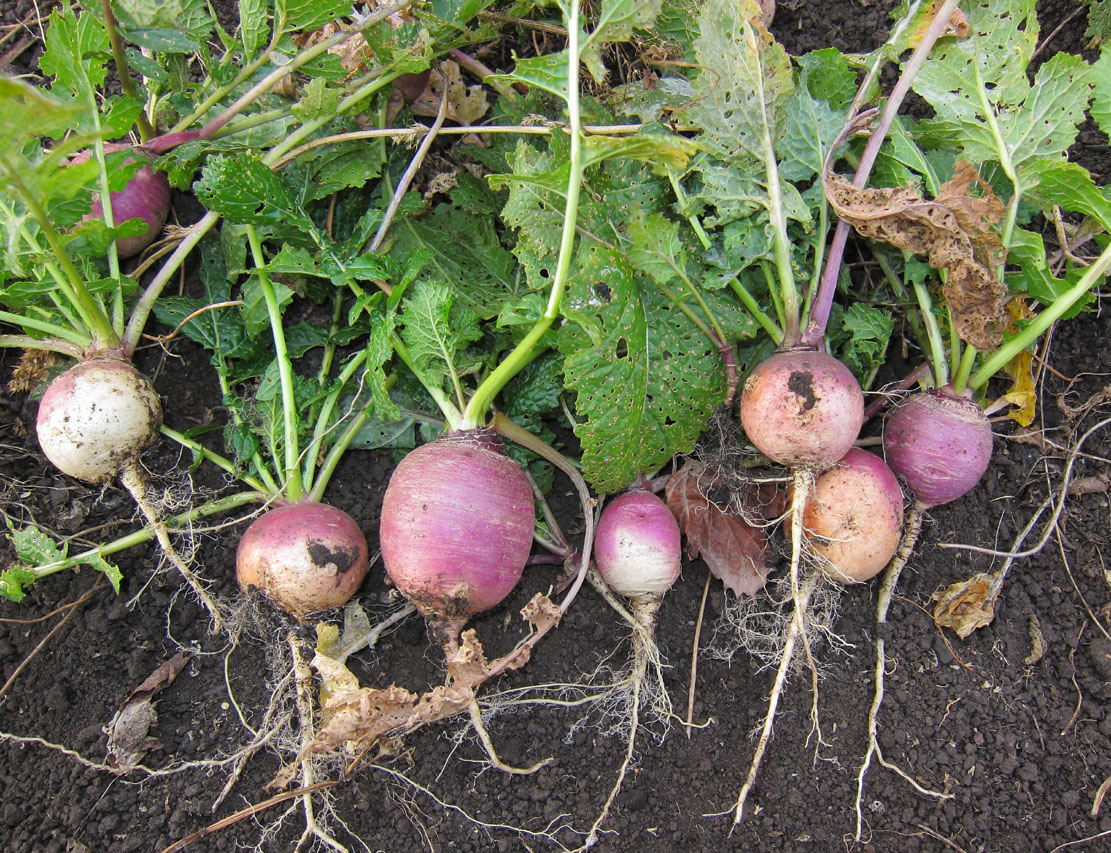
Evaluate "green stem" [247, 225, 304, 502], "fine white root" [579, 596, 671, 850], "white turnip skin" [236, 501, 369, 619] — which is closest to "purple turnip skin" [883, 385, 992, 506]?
"fine white root" [579, 596, 671, 850]

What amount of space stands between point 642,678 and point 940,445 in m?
1.04

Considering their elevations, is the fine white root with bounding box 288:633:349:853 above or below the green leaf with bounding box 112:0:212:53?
below

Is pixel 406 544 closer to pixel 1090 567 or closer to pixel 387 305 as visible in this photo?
pixel 387 305

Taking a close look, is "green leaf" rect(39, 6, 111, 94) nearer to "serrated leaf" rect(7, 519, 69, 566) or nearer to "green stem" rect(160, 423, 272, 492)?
"green stem" rect(160, 423, 272, 492)

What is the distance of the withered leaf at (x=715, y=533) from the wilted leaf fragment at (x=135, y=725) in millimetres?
1504

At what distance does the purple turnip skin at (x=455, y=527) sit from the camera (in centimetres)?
184

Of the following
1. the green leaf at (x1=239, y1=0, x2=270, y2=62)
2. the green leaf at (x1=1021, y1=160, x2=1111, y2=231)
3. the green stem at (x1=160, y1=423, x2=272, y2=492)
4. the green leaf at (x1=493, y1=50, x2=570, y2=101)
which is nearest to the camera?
the green leaf at (x1=493, y1=50, x2=570, y2=101)

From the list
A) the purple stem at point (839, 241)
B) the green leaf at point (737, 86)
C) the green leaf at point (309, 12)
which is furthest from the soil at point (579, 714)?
the green leaf at point (737, 86)

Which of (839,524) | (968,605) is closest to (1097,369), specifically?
(968,605)

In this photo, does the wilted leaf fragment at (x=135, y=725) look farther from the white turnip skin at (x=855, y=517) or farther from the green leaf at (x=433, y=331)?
the white turnip skin at (x=855, y=517)

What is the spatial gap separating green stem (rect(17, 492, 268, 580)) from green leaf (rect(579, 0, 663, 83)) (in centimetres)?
152

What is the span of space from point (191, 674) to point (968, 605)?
2.21m

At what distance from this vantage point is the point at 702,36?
1.88 metres

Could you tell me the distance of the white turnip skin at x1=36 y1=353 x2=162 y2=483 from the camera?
1.92 metres
